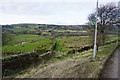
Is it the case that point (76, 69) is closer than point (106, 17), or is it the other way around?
point (76, 69)

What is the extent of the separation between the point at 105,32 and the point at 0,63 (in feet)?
74.9

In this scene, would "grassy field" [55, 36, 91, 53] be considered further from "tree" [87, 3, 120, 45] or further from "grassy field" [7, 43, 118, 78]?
"grassy field" [7, 43, 118, 78]

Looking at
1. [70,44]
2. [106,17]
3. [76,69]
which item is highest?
[106,17]

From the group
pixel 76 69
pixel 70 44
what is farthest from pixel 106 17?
pixel 70 44

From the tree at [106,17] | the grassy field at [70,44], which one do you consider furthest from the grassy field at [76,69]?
the tree at [106,17]

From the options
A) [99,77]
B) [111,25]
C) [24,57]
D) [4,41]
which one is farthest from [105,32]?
[4,41]

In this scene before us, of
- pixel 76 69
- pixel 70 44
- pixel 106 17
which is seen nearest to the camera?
pixel 76 69

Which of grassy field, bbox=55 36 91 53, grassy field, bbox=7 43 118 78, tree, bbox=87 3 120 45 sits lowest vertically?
grassy field, bbox=55 36 91 53

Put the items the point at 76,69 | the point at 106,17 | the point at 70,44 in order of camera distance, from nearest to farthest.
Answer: the point at 76,69 < the point at 106,17 < the point at 70,44

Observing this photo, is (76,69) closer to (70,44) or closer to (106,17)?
(106,17)

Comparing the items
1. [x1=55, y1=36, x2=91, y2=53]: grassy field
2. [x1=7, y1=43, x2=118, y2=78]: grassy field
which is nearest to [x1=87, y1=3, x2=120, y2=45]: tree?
[x1=55, y1=36, x2=91, y2=53]: grassy field

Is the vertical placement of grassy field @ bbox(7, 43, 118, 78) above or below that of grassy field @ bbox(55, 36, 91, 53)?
above

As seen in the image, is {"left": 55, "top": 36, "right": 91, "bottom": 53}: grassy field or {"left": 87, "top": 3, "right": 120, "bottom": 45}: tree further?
{"left": 55, "top": 36, "right": 91, "bottom": 53}: grassy field

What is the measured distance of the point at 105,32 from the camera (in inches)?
816
